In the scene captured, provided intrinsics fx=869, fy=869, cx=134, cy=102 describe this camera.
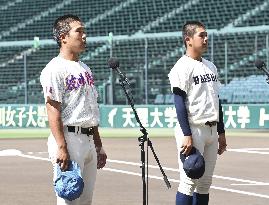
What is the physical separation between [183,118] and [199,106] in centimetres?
27

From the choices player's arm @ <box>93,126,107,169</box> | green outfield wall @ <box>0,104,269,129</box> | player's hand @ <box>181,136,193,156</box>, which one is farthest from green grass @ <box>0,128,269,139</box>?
player's arm @ <box>93,126,107,169</box>

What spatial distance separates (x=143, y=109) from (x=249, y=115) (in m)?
4.45

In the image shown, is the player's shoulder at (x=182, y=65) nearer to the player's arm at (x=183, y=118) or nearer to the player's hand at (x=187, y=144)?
the player's arm at (x=183, y=118)

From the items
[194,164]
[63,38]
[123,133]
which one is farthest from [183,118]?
[123,133]

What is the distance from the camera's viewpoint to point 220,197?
12922 mm

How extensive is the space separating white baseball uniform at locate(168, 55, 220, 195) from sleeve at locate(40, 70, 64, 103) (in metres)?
1.89

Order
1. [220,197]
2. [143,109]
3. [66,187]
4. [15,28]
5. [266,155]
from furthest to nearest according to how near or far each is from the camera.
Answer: [15,28], [143,109], [266,155], [220,197], [66,187]

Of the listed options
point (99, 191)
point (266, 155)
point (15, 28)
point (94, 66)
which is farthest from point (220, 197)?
point (15, 28)

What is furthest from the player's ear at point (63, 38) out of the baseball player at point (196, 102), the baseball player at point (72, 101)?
the baseball player at point (196, 102)

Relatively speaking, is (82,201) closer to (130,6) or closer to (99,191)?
(99,191)

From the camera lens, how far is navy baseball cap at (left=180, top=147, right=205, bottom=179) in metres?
8.44

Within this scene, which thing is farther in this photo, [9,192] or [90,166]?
[9,192]

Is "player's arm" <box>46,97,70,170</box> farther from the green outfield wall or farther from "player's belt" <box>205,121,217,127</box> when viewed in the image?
the green outfield wall

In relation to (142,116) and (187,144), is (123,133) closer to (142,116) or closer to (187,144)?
(142,116)
